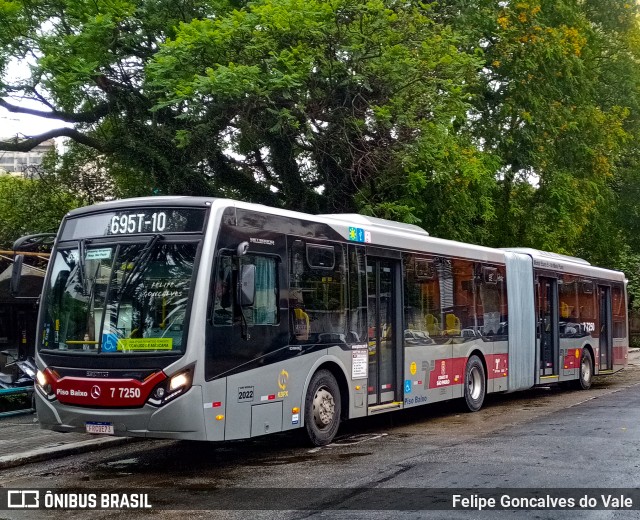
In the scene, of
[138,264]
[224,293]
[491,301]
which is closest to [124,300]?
[138,264]

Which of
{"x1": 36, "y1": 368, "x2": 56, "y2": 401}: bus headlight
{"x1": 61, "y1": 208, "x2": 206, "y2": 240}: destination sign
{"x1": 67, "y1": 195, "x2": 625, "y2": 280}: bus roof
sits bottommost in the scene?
{"x1": 36, "y1": 368, "x2": 56, "y2": 401}: bus headlight

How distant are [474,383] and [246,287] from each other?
25.4 feet

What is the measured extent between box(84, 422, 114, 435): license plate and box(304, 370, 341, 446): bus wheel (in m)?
2.68

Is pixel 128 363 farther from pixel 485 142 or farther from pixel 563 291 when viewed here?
pixel 485 142

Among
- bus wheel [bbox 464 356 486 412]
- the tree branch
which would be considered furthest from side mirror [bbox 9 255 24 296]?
the tree branch

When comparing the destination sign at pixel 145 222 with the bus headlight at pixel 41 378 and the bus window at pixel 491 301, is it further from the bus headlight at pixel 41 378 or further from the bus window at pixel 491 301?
the bus window at pixel 491 301

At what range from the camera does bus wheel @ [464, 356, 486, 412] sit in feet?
51.9

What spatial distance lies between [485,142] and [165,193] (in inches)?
334

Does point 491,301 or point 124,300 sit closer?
point 124,300

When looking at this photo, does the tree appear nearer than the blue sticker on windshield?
No

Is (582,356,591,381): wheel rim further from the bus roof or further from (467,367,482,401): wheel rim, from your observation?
(467,367,482,401): wheel rim

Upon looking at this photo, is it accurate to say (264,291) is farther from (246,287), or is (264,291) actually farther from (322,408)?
(322,408)

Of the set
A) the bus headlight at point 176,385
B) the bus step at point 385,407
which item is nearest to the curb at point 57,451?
the bus headlight at point 176,385

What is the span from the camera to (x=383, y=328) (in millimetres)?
13109
